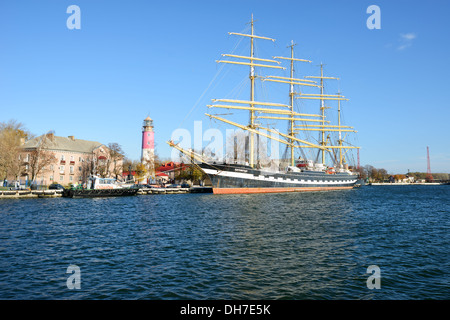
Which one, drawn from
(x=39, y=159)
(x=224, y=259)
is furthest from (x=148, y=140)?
(x=224, y=259)

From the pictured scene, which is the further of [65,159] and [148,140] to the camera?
[148,140]

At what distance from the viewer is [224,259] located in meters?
13.0

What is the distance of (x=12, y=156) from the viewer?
183ft

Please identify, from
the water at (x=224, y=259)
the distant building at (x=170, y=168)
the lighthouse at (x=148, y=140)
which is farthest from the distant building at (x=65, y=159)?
the water at (x=224, y=259)

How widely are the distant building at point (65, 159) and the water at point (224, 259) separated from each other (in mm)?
49584

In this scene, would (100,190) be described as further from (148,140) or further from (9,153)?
(148,140)

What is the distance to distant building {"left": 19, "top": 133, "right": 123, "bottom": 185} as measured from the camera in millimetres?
66312

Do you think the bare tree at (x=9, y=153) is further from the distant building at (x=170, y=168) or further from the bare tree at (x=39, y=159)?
the distant building at (x=170, y=168)

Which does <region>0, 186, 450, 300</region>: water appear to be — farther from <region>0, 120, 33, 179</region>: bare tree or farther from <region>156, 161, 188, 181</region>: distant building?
<region>156, 161, 188, 181</region>: distant building

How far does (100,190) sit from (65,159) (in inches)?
1133
